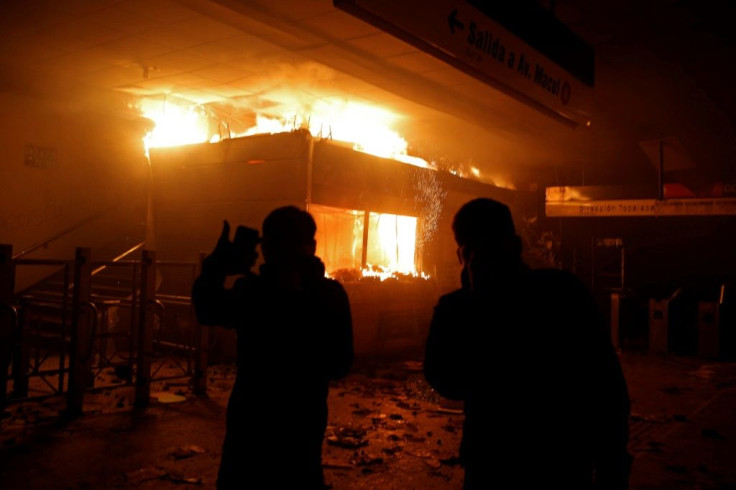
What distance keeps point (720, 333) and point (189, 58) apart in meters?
12.7

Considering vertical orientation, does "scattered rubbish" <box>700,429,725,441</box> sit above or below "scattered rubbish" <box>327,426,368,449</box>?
above

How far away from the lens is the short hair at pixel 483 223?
225 cm

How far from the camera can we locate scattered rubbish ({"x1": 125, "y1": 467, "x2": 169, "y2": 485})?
4.91m

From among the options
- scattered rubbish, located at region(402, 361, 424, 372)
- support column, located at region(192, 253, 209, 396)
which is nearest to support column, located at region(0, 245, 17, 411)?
support column, located at region(192, 253, 209, 396)

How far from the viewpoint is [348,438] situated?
20.7 ft

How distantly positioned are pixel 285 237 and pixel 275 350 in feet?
1.73

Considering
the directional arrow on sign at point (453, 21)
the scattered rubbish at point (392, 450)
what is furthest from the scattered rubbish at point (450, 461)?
the directional arrow on sign at point (453, 21)

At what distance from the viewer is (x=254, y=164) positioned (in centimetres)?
1133

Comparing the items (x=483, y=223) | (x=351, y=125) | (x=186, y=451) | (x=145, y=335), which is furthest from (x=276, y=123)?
(x=483, y=223)

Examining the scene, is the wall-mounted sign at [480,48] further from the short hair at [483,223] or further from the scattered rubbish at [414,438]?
the scattered rubbish at [414,438]

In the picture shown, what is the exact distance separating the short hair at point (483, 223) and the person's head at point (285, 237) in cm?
76

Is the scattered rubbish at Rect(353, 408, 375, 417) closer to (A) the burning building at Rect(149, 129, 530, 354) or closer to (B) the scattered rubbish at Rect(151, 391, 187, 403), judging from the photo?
(B) the scattered rubbish at Rect(151, 391, 187, 403)

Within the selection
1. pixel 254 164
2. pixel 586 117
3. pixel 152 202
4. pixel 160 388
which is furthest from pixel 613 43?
pixel 152 202

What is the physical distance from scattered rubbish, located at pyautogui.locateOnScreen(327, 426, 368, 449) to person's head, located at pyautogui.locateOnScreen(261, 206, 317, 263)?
3.95 metres
